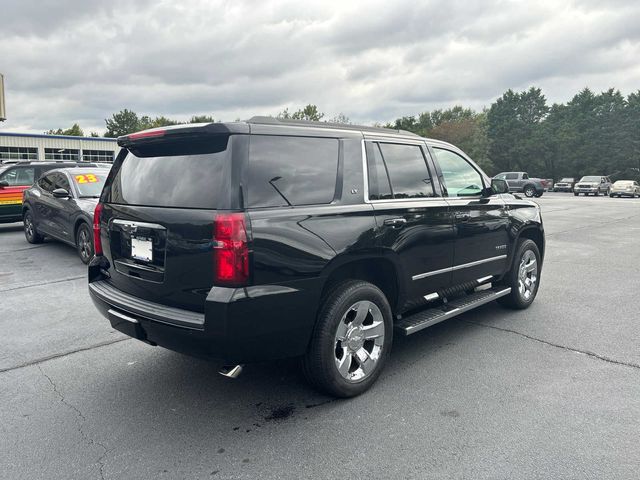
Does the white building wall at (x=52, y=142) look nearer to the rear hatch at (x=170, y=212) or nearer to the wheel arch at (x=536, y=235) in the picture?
the wheel arch at (x=536, y=235)

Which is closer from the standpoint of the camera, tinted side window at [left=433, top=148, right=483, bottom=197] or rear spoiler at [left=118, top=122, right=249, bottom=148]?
rear spoiler at [left=118, top=122, right=249, bottom=148]

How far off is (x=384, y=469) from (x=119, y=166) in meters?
2.83

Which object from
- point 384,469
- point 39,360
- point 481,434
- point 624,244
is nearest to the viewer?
point 384,469

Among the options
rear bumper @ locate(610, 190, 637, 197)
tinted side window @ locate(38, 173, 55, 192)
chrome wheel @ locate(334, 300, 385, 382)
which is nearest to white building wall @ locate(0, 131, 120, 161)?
tinted side window @ locate(38, 173, 55, 192)

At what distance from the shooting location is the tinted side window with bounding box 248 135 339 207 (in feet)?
9.69

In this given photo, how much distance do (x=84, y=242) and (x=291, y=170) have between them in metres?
5.92

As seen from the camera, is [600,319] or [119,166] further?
[600,319]

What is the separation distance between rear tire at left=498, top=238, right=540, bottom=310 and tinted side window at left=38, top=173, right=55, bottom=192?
26.9ft

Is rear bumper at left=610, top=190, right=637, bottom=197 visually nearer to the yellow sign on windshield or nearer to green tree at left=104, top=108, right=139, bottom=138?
the yellow sign on windshield

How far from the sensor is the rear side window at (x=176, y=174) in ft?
9.66

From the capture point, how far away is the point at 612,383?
3574mm

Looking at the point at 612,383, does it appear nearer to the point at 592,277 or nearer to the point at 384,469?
the point at 384,469

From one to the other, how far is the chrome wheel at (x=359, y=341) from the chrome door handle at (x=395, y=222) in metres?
0.60

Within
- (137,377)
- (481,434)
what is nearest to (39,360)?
(137,377)
